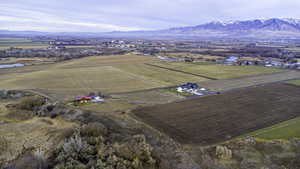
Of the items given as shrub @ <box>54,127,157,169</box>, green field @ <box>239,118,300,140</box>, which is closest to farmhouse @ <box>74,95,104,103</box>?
shrub @ <box>54,127,157,169</box>

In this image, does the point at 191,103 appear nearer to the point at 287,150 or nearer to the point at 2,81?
the point at 287,150

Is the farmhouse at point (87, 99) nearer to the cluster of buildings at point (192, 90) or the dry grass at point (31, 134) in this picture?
the dry grass at point (31, 134)

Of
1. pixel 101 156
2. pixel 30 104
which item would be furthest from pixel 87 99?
pixel 101 156

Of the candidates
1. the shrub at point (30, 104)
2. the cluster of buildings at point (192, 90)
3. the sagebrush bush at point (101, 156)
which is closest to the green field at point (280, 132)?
the sagebrush bush at point (101, 156)

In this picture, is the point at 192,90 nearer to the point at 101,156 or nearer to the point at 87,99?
the point at 87,99

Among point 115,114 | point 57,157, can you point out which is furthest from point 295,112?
point 57,157
